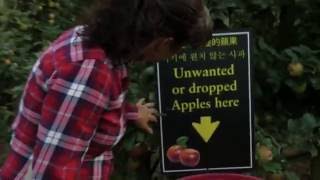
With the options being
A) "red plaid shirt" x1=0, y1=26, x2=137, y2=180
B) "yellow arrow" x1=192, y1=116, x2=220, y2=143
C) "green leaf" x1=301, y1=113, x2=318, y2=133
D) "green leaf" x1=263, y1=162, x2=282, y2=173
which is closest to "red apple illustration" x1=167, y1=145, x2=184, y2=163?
"yellow arrow" x1=192, y1=116, x2=220, y2=143

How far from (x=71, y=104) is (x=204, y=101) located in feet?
3.85

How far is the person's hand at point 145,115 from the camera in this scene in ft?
9.52

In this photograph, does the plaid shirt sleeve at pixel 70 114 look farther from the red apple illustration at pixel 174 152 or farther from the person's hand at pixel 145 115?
the red apple illustration at pixel 174 152

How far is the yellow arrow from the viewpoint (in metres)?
3.24

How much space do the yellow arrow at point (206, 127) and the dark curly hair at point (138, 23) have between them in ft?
3.41

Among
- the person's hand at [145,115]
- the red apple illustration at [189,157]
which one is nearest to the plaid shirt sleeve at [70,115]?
the person's hand at [145,115]

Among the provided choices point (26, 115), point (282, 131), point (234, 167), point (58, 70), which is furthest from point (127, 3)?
point (282, 131)

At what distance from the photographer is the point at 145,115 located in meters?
2.94

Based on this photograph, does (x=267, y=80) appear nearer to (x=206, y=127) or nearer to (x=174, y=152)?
(x=206, y=127)

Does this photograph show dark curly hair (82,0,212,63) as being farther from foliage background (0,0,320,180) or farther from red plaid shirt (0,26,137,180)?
foliage background (0,0,320,180)

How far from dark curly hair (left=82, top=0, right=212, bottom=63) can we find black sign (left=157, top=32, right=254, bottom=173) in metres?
0.99

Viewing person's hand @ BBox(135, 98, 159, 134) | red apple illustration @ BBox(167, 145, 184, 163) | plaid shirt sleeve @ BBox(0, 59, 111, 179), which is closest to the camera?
plaid shirt sleeve @ BBox(0, 59, 111, 179)

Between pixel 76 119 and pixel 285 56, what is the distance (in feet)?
4.87

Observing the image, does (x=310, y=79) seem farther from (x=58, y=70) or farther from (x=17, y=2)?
(x=17, y=2)
